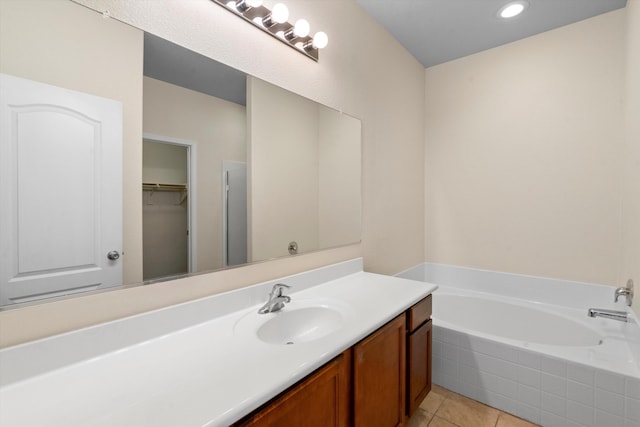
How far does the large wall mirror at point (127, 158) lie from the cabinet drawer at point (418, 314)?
66 cm

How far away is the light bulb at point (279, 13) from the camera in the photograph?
4.10 feet

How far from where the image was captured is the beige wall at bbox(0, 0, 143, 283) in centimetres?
72

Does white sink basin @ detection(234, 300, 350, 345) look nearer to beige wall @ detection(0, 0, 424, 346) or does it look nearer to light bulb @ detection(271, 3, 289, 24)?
beige wall @ detection(0, 0, 424, 346)

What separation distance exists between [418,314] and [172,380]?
1141 mm

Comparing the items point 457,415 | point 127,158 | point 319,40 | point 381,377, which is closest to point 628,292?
point 457,415

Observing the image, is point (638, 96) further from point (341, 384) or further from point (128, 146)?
point (128, 146)

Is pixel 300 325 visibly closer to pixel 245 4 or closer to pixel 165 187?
pixel 165 187

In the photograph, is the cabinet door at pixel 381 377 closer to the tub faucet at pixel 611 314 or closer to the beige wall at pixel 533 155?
the tub faucet at pixel 611 314

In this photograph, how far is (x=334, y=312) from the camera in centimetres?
127

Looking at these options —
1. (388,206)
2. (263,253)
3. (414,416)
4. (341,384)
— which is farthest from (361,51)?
(414,416)

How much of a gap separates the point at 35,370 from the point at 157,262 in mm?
387

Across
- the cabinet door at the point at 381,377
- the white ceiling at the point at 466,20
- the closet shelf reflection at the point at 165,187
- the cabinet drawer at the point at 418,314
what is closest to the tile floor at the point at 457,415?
the cabinet door at the point at 381,377

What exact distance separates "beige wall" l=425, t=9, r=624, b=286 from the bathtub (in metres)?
0.17

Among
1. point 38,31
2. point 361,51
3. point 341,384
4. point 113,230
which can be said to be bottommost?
point 341,384
